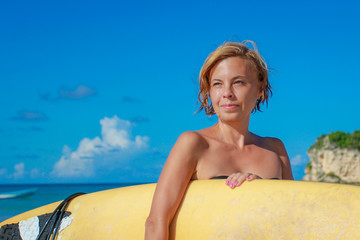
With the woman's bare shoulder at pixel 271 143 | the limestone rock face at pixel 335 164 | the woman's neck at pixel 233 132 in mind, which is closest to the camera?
the woman's neck at pixel 233 132

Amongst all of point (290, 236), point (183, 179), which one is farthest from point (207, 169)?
A: point (290, 236)

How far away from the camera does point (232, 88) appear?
1.58m

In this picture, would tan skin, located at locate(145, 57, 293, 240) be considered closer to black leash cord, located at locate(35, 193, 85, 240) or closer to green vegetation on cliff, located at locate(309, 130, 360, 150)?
black leash cord, located at locate(35, 193, 85, 240)

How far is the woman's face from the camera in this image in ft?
5.18

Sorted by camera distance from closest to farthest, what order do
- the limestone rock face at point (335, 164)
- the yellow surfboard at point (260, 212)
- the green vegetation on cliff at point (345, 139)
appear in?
the yellow surfboard at point (260, 212) → the limestone rock face at point (335, 164) → the green vegetation on cliff at point (345, 139)

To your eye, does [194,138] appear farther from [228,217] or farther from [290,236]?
[290,236]

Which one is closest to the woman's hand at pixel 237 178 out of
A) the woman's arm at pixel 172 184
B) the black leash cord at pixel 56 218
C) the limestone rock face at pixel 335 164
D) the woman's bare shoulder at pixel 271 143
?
the woman's arm at pixel 172 184

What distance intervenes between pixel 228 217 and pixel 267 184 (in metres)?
0.20

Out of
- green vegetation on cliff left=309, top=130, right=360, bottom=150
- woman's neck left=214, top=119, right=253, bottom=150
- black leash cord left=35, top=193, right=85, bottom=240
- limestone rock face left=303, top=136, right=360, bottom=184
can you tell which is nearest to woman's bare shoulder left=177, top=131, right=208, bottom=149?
woman's neck left=214, top=119, right=253, bottom=150

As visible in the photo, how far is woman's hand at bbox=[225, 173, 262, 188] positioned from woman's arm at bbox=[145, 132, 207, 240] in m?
0.15

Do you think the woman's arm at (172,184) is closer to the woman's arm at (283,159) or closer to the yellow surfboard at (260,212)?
the yellow surfboard at (260,212)

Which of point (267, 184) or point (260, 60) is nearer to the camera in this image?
point (267, 184)

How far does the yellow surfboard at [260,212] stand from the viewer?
137 cm

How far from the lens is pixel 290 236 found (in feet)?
A: 4.54
